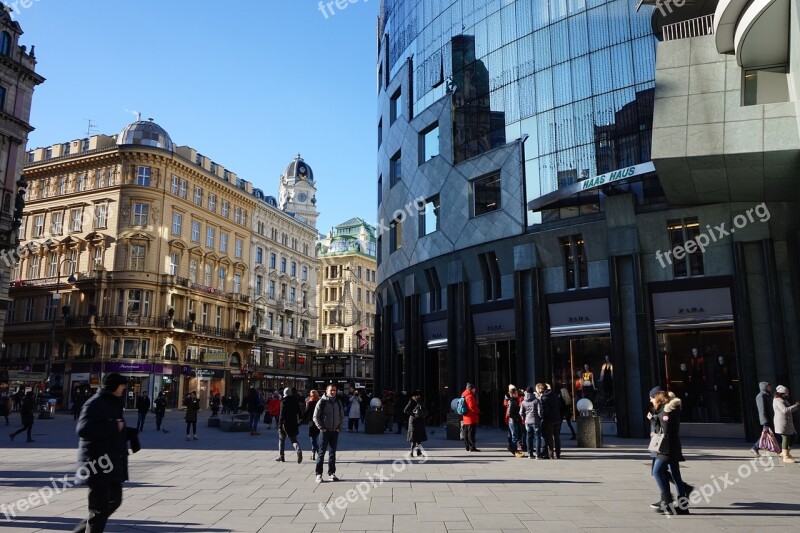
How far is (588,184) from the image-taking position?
25.1 m

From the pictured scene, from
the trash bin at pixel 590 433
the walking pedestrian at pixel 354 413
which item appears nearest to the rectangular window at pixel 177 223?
the walking pedestrian at pixel 354 413

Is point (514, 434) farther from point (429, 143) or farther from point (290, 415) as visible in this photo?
point (429, 143)

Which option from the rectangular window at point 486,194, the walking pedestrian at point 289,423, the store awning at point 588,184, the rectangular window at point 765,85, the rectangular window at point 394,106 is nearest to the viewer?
the walking pedestrian at point 289,423

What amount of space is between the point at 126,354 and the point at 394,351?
26370 mm

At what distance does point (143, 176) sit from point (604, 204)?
145 ft

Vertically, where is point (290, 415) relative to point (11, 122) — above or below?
below

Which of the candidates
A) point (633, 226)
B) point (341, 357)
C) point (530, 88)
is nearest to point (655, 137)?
point (633, 226)

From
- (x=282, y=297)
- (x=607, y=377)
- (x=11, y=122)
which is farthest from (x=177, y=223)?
(x=607, y=377)

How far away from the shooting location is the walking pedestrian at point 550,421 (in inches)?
615

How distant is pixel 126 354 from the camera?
5278cm

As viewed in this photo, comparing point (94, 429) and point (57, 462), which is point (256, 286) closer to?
point (57, 462)

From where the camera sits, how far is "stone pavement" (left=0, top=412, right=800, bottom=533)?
8148mm

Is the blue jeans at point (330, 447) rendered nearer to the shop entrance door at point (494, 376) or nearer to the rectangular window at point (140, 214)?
the shop entrance door at point (494, 376)

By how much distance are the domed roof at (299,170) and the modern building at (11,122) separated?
64.0 metres
